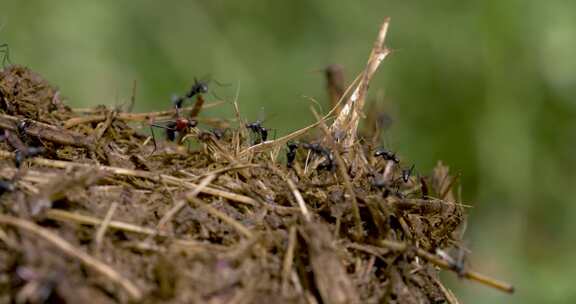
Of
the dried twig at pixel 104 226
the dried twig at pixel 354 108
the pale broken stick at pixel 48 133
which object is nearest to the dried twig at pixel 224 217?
the dried twig at pixel 104 226

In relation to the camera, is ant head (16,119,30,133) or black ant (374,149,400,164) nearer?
ant head (16,119,30,133)

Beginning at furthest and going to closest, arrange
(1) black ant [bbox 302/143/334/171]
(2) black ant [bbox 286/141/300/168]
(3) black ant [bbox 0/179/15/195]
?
(2) black ant [bbox 286/141/300/168] → (1) black ant [bbox 302/143/334/171] → (3) black ant [bbox 0/179/15/195]

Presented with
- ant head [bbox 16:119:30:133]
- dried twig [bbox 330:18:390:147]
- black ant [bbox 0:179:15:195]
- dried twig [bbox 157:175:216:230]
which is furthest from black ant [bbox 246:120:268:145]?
black ant [bbox 0:179:15:195]

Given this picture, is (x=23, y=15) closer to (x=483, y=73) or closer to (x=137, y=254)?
(x=483, y=73)

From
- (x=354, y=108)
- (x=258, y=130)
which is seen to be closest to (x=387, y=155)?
(x=354, y=108)

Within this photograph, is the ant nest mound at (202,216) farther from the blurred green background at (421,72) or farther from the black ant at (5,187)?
the blurred green background at (421,72)

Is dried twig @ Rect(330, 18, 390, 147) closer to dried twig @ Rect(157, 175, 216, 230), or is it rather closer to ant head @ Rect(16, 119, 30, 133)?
dried twig @ Rect(157, 175, 216, 230)

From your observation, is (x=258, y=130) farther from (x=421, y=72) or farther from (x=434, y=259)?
(x=421, y=72)

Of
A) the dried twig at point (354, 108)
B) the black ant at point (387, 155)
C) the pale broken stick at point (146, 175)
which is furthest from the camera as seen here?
the black ant at point (387, 155)

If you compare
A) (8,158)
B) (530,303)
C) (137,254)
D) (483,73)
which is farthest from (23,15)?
(137,254)
